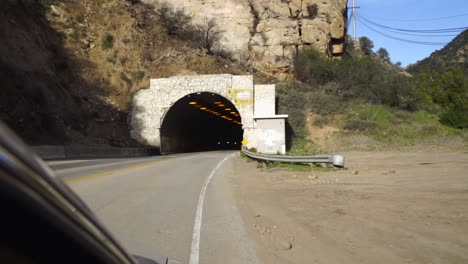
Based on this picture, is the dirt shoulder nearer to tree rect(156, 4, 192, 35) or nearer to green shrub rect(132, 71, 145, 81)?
green shrub rect(132, 71, 145, 81)

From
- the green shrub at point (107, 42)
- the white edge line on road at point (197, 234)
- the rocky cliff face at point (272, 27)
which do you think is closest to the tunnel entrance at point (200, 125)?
the rocky cliff face at point (272, 27)

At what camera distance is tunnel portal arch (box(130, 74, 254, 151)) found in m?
44.5

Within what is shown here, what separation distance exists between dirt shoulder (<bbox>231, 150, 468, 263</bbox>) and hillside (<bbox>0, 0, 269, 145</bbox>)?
23395 millimetres

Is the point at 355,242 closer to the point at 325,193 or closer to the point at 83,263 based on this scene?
the point at 325,193

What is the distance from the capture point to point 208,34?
59.6 meters

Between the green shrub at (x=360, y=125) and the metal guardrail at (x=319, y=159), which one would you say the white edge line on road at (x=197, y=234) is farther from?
the green shrub at (x=360, y=125)

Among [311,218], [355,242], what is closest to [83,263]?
[355,242]

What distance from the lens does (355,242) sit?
7.10m

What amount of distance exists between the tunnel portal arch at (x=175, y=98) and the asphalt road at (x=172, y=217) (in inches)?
1131

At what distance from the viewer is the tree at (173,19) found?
196 ft

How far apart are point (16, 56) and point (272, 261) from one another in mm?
34483

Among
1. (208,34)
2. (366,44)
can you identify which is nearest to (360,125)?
(208,34)

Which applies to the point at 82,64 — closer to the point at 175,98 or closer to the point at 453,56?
the point at 175,98

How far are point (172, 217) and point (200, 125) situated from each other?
55.1 m
